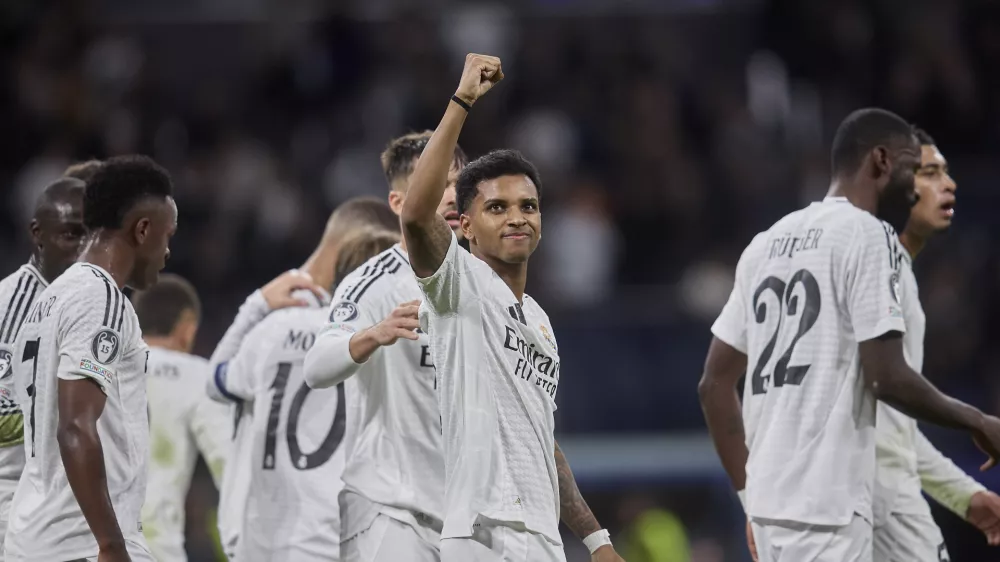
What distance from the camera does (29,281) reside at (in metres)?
6.42

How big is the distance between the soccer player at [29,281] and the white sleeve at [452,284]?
6.33 feet

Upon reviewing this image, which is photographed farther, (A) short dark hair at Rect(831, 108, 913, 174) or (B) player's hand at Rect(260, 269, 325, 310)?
(B) player's hand at Rect(260, 269, 325, 310)

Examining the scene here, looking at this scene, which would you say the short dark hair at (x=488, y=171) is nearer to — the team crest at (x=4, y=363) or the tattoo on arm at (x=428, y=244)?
the tattoo on arm at (x=428, y=244)

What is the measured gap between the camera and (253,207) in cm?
1478

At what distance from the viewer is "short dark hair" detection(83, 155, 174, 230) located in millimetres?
5832

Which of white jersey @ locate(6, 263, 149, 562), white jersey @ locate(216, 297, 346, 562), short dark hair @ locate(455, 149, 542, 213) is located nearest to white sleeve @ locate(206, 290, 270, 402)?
white jersey @ locate(216, 297, 346, 562)

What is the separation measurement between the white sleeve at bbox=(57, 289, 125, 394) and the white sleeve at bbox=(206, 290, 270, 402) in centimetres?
216

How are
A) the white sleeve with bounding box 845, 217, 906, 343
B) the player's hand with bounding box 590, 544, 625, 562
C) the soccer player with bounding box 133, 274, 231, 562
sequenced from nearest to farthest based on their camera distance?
the player's hand with bounding box 590, 544, 625, 562, the white sleeve with bounding box 845, 217, 906, 343, the soccer player with bounding box 133, 274, 231, 562

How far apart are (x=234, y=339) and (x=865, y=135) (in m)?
3.62

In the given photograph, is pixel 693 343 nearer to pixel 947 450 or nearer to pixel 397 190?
pixel 947 450

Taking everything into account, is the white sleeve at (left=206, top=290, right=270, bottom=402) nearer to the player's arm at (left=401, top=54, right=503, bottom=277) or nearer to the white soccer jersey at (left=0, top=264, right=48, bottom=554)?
the white soccer jersey at (left=0, top=264, right=48, bottom=554)

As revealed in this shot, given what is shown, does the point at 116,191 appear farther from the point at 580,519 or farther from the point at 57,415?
the point at 580,519

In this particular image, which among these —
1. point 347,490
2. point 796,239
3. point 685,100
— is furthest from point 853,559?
point 685,100

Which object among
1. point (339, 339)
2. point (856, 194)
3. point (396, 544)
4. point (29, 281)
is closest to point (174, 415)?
point (29, 281)
